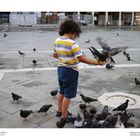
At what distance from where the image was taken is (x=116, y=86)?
23.7 feet

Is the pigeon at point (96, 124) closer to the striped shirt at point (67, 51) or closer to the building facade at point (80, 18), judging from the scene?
the striped shirt at point (67, 51)

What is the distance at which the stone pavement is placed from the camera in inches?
195

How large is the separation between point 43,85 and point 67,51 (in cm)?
379

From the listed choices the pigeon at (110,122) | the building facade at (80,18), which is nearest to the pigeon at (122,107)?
the pigeon at (110,122)

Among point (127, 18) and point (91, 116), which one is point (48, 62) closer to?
point (91, 116)

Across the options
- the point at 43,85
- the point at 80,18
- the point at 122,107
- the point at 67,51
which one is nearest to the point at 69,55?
the point at 67,51

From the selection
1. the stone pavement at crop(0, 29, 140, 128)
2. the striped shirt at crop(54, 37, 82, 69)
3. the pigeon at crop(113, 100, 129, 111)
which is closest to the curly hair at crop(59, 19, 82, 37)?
the striped shirt at crop(54, 37, 82, 69)

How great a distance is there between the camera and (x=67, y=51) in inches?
146

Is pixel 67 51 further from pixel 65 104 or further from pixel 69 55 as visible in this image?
pixel 65 104

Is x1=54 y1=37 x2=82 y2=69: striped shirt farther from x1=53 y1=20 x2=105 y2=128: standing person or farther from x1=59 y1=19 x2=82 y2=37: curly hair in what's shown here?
x1=59 y1=19 x2=82 y2=37: curly hair

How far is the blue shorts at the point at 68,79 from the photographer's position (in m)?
3.89
